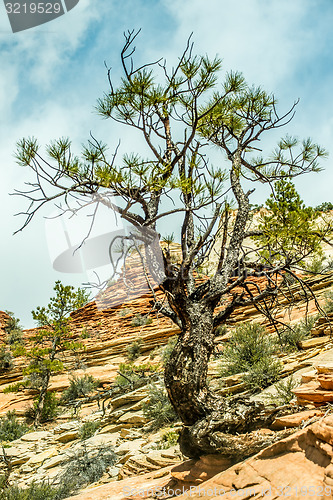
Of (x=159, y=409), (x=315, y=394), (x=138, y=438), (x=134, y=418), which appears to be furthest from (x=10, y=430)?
(x=315, y=394)

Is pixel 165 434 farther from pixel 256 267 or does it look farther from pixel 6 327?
pixel 6 327

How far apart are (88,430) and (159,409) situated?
7.36 feet

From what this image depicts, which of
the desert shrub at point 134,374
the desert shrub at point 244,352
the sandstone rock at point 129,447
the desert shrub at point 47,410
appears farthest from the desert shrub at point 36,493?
the desert shrub at point 47,410

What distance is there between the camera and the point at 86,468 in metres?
5.52

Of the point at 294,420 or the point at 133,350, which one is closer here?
the point at 294,420

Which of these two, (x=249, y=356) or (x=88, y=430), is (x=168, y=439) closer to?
(x=249, y=356)

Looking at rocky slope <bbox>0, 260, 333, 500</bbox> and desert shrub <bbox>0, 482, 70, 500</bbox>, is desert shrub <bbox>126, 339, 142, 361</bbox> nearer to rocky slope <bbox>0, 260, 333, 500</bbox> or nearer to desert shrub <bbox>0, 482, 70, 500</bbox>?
rocky slope <bbox>0, 260, 333, 500</bbox>

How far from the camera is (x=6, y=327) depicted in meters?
24.3

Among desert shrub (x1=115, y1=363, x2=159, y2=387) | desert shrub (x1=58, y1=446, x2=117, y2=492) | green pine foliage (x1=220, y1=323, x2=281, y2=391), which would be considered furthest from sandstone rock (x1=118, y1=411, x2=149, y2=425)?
desert shrub (x1=115, y1=363, x2=159, y2=387)

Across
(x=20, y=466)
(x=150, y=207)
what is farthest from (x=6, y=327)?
(x=150, y=207)

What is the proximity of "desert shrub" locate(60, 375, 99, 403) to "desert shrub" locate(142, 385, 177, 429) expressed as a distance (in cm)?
637

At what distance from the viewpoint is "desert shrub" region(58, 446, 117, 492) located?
5.20 m

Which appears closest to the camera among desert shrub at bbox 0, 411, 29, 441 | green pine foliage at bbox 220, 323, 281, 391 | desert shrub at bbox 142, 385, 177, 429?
green pine foliage at bbox 220, 323, 281, 391

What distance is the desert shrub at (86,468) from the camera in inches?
205
